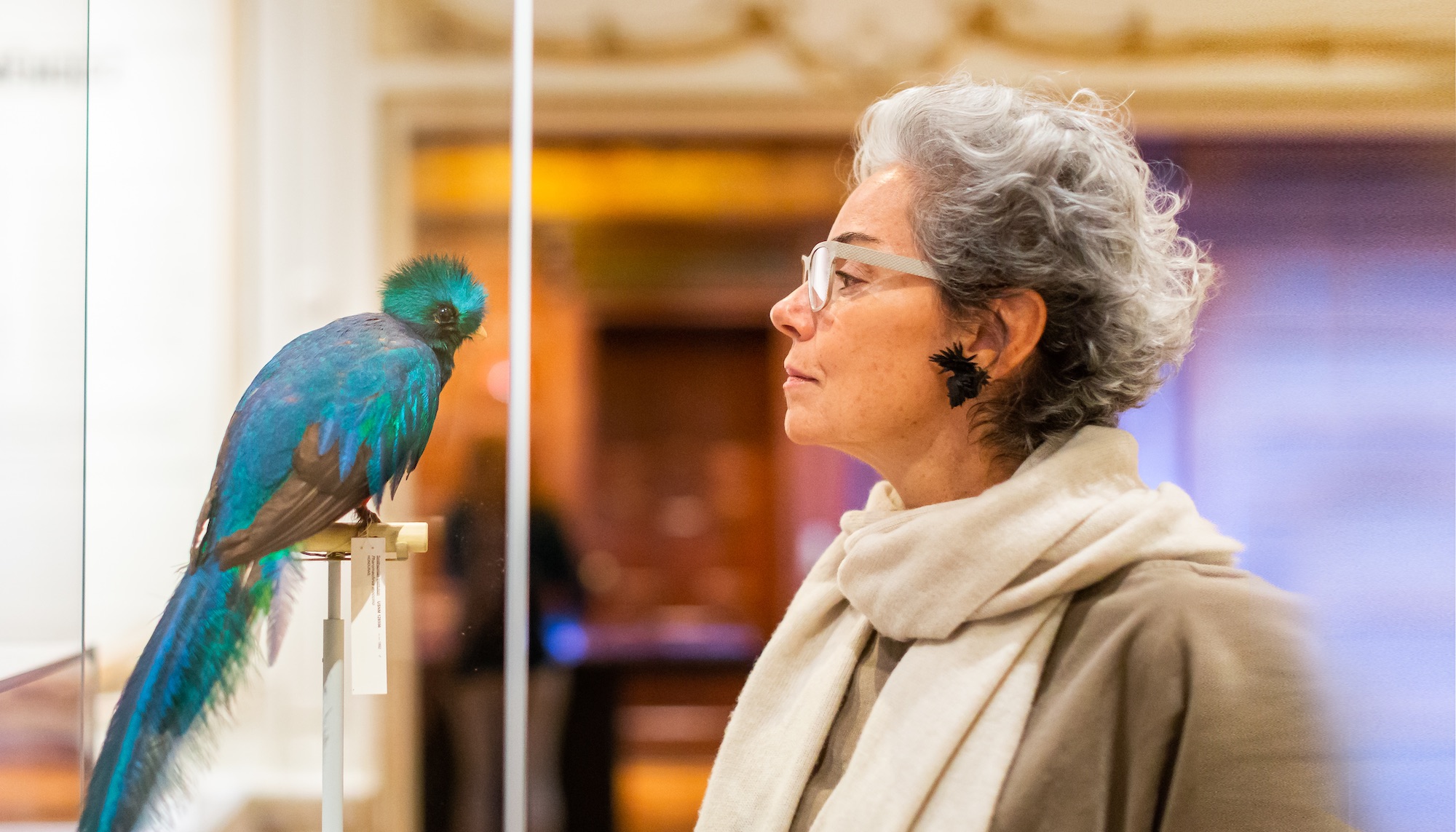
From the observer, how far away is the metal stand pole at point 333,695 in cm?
85

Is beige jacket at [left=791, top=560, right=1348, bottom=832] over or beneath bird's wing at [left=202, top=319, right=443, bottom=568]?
beneath

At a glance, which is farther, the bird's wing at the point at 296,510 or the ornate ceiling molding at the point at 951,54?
→ the ornate ceiling molding at the point at 951,54

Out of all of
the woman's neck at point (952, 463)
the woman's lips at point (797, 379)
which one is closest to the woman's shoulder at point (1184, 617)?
the woman's neck at point (952, 463)

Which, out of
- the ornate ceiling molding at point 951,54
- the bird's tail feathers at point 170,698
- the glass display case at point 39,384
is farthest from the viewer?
the ornate ceiling molding at point 951,54

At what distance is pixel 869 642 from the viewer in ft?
3.45

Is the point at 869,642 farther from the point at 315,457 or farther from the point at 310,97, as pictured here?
the point at 310,97

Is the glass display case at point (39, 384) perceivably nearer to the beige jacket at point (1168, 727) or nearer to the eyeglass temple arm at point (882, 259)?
the eyeglass temple arm at point (882, 259)

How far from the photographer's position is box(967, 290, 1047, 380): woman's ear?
0.99 m

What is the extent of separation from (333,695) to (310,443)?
0.23 m

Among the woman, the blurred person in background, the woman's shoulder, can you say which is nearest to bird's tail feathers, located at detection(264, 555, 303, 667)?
the blurred person in background

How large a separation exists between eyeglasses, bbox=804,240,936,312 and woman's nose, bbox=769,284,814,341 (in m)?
0.01

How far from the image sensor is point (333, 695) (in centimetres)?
85

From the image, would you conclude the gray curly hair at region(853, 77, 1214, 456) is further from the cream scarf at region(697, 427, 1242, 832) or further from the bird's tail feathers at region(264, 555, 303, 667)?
the bird's tail feathers at region(264, 555, 303, 667)

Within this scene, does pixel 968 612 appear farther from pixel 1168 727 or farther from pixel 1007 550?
pixel 1168 727
